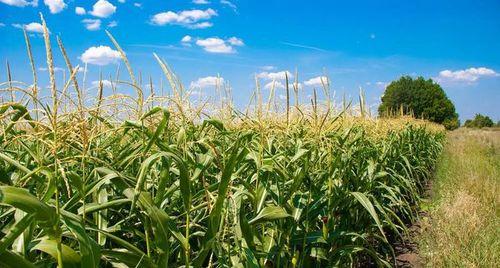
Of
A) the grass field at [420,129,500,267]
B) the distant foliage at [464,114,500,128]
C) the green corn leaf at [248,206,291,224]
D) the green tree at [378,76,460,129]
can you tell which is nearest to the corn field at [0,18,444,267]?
the green corn leaf at [248,206,291,224]

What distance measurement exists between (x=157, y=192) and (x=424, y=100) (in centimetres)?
5729

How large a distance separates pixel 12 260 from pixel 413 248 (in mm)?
4320

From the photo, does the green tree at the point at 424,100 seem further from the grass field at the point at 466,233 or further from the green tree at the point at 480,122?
the grass field at the point at 466,233

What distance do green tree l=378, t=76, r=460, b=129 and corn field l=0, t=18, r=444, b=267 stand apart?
52252mm

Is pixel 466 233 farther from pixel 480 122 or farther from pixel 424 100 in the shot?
pixel 480 122

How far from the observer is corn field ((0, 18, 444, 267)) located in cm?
118

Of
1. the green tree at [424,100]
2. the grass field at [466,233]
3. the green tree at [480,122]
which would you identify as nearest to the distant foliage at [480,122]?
the green tree at [480,122]

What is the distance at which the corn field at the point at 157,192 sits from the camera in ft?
3.87

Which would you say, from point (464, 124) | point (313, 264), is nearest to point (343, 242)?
point (313, 264)

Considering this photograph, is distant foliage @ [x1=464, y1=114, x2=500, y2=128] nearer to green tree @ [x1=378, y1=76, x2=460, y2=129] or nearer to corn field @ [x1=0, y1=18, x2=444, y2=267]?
green tree @ [x1=378, y1=76, x2=460, y2=129]

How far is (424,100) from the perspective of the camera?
178ft

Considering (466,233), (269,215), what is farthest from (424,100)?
(269,215)

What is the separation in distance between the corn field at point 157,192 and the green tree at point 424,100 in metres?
52.3

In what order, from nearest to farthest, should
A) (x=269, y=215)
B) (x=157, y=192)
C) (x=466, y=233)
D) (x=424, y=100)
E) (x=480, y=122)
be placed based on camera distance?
(x=157, y=192) < (x=269, y=215) < (x=466, y=233) < (x=424, y=100) < (x=480, y=122)
